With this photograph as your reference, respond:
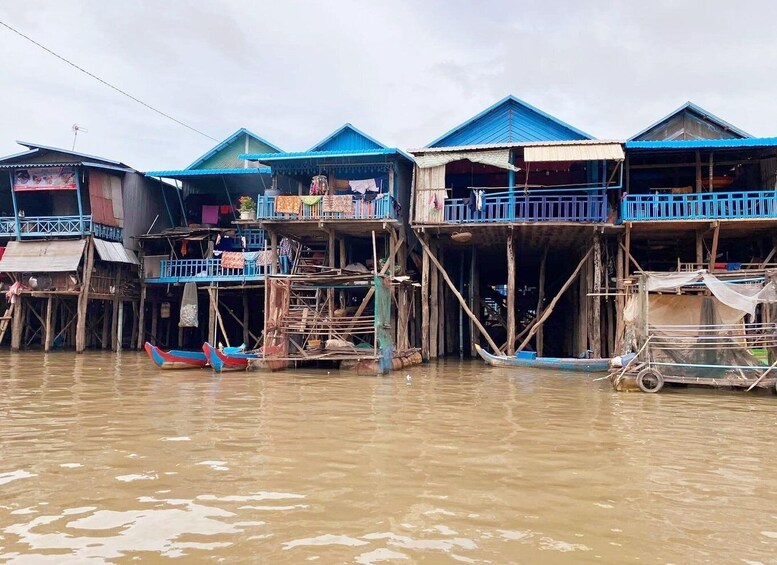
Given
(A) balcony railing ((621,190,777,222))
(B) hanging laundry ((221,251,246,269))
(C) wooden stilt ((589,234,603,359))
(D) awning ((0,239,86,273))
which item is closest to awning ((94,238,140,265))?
(D) awning ((0,239,86,273))

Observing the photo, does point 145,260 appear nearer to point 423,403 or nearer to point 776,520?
point 423,403

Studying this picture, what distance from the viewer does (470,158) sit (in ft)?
53.1

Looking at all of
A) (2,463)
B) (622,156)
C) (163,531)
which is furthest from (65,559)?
(622,156)

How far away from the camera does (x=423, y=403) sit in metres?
8.99

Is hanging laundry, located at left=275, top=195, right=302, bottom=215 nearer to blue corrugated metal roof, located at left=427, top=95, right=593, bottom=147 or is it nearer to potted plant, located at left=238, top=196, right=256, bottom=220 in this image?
potted plant, located at left=238, top=196, right=256, bottom=220

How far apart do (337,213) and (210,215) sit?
282 inches

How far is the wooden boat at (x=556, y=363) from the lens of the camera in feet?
46.1

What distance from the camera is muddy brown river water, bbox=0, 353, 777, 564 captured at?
349 centimetres

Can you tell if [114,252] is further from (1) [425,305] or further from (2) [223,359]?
(1) [425,305]

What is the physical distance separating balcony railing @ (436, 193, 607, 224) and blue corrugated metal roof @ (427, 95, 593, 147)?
1876 mm

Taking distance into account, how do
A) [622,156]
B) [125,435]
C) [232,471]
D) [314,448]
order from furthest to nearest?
[622,156] < [125,435] < [314,448] < [232,471]

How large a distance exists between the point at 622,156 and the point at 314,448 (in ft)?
38.7

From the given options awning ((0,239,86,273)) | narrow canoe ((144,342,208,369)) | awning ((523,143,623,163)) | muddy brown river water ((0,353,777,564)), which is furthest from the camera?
awning ((0,239,86,273))

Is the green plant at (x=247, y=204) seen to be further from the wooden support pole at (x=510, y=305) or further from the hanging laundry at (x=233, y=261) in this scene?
the wooden support pole at (x=510, y=305)
